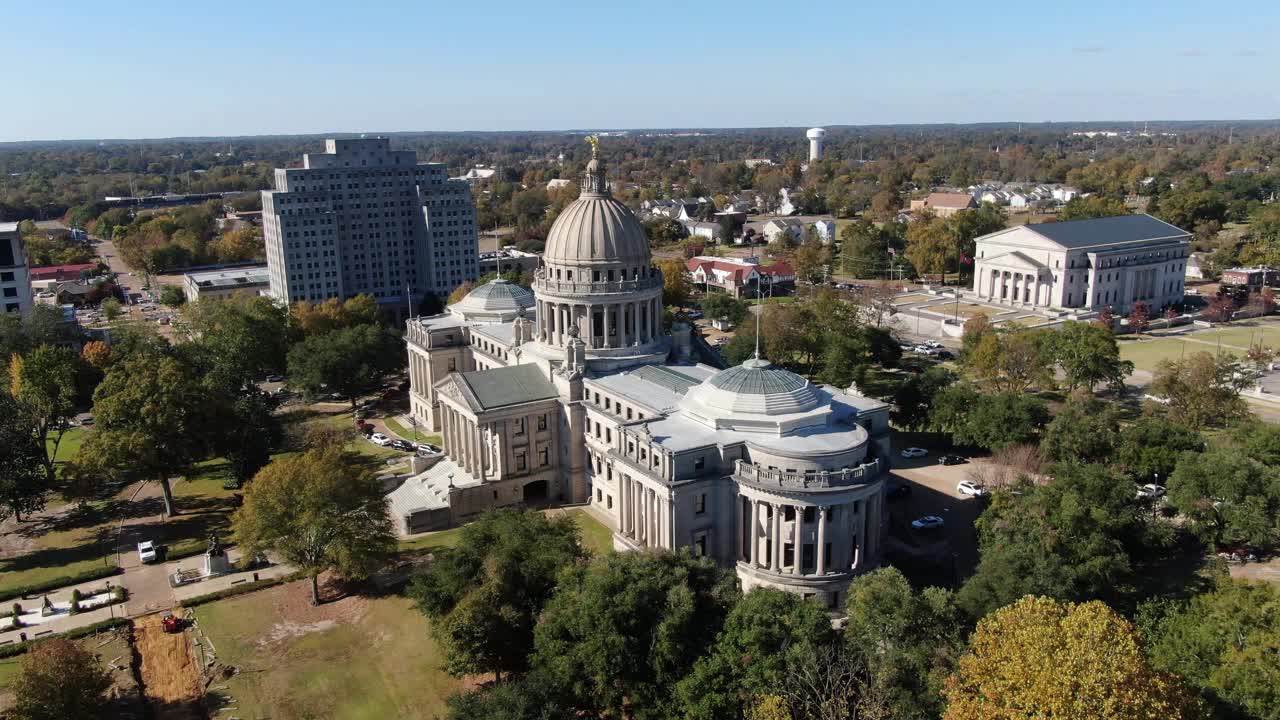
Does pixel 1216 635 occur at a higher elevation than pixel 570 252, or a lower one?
lower

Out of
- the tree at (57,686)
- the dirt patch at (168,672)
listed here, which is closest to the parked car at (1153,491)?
the dirt patch at (168,672)

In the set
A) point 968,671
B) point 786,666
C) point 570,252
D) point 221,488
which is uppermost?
point 570,252

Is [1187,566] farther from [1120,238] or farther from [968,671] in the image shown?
[1120,238]

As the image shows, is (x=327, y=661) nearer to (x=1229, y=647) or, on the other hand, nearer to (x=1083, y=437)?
(x=1229, y=647)

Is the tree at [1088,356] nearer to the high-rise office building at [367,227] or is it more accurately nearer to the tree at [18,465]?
the tree at [18,465]

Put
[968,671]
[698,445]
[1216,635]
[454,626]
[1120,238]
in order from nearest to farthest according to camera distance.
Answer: [968,671]
[1216,635]
[454,626]
[698,445]
[1120,238]

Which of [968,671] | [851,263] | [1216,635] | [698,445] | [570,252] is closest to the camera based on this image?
[968,671]

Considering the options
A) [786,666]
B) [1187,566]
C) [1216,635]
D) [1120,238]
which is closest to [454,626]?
[786,666]

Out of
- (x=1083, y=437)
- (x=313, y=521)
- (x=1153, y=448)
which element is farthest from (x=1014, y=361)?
(x=313, y=521)
